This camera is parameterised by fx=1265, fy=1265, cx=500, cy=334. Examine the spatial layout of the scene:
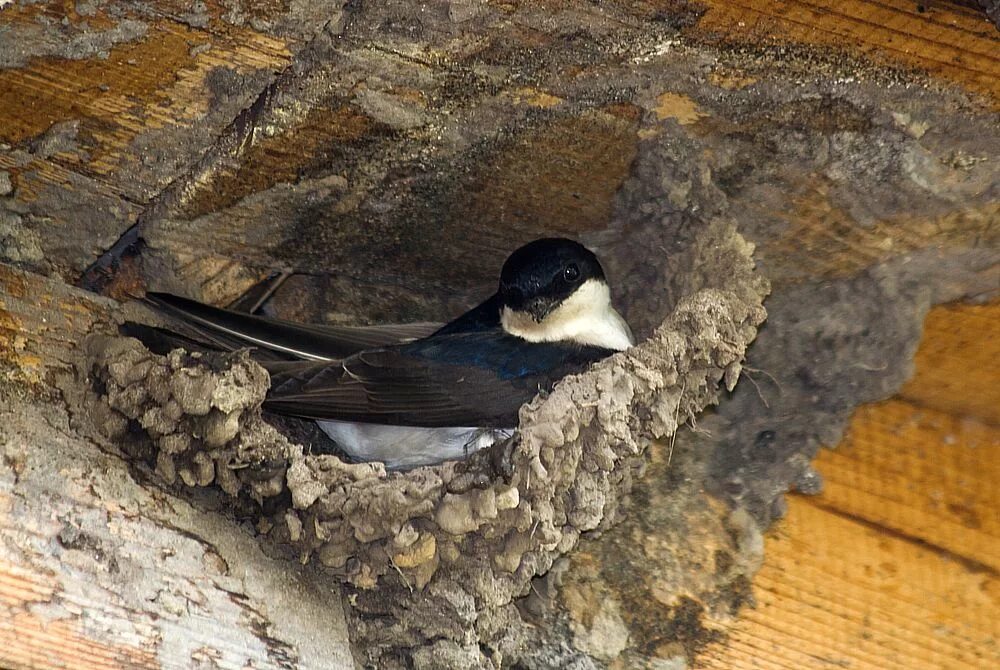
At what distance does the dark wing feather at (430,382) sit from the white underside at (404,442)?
0.48 ft

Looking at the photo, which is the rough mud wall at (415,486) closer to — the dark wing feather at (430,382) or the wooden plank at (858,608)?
the dark wing feather at (430,382)

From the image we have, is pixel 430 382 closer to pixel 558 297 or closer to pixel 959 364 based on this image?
pixel 558 297

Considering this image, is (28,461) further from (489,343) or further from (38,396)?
(489,343)

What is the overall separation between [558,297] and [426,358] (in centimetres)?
40

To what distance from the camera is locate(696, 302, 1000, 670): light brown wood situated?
7.33 ft

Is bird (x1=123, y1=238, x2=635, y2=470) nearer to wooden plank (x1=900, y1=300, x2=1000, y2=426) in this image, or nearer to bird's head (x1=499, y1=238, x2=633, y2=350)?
bird's head (x1=499, y1=238, x2=633, y2=350)

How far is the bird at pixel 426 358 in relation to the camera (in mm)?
2373

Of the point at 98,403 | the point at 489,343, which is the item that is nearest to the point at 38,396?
the point at 98,403

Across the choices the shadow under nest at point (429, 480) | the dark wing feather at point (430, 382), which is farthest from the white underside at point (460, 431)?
the shadow under nest at point (429, 480)

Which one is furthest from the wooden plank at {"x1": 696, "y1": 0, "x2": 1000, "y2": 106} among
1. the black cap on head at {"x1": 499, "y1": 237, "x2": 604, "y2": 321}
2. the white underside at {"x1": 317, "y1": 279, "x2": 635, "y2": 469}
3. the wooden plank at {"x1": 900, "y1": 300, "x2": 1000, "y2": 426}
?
the white underside at {"x1": 317, "y1": 279, "x2": 635, "y2": 469}

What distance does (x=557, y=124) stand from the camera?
212cm

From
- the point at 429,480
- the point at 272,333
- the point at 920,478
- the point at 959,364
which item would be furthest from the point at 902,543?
the point at 272,333

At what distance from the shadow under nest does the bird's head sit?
1.17ft

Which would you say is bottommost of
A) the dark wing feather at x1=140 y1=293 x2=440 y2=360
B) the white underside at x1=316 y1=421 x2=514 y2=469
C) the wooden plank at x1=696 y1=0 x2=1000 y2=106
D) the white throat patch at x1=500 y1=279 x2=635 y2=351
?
the white underside at x1=316 y1=421 x2=514 y2=469
